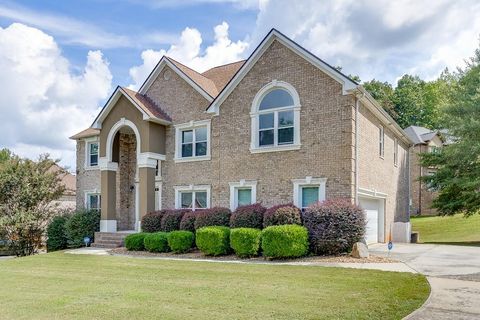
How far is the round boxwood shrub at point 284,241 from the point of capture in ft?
45.3

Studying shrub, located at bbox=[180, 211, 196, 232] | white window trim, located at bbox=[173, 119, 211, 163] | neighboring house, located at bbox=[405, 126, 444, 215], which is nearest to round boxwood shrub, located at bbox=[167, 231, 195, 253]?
shrub, located at bbox=[180, 211, 196, 232]

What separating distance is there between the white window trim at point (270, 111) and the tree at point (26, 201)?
12509 mm

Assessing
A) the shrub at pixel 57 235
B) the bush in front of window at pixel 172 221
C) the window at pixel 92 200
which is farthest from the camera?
the window at pixel 92 200

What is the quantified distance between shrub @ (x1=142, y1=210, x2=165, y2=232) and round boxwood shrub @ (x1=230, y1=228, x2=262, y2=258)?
16.9 ft

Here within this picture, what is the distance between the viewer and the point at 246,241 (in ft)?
47.9

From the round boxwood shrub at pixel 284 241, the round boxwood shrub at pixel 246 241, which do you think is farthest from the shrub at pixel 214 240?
the round boxwood shrub at pixel 284 241

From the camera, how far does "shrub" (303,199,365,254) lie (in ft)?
46.1

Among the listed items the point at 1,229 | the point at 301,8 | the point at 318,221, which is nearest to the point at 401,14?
the point at 301,8

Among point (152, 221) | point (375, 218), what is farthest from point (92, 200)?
point (375, 218)

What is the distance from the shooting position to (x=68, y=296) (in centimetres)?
849

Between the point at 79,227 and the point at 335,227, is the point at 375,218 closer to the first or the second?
the point at 335,227

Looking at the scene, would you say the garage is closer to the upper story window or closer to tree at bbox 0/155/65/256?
the upper story window

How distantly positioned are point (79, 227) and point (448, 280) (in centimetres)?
1734

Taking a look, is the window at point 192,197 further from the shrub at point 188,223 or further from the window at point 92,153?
the window at point 92,153
